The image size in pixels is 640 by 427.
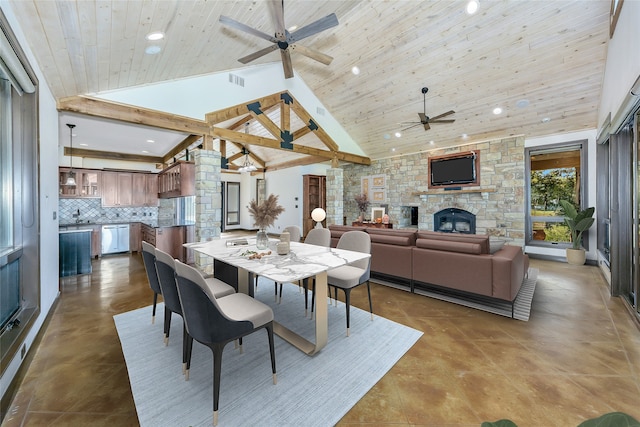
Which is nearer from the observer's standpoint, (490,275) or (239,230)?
(490,275)

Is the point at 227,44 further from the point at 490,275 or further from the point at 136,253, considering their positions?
the point at 136,253

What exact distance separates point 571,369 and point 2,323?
4262 mm

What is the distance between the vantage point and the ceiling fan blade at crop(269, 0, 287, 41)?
265 centimetres

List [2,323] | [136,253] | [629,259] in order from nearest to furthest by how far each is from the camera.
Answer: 1. [2,323]
2. [629,259]
3. [136,253]

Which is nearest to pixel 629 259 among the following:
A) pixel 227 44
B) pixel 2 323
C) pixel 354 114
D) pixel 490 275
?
pixel 490 275

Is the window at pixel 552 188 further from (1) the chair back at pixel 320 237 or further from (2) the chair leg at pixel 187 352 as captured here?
(2) the chair leg at pixel 187 352

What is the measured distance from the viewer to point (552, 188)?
5.73 metres

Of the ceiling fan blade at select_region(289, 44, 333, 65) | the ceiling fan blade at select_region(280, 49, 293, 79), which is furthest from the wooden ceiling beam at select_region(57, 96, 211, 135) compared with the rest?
the ceiling fan blade at select_region(289, 44, 333, 65)

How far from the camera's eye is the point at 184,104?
428 cm

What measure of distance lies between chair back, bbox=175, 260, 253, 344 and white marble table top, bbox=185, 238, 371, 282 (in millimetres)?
376

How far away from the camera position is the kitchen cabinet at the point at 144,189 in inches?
268

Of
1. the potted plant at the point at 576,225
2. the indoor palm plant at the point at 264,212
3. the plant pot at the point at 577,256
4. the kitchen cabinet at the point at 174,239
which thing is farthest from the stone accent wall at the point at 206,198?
the plant pot at the point at 577,256

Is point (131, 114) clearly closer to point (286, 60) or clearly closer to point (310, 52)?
point (286, 60)

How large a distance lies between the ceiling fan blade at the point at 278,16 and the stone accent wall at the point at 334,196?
15.2ft
